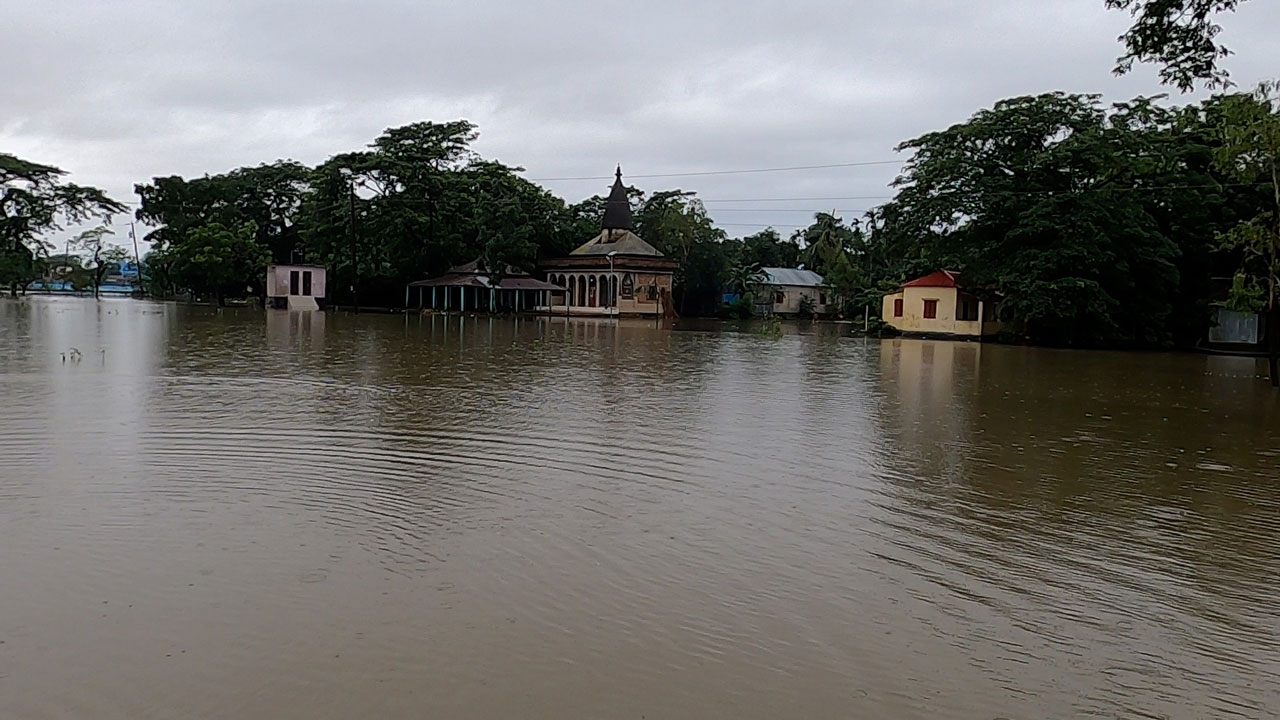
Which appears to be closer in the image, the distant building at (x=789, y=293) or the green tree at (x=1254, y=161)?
the green tree at (x=1254, y=161)

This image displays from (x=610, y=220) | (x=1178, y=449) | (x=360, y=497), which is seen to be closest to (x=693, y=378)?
(x=1178, y=449)

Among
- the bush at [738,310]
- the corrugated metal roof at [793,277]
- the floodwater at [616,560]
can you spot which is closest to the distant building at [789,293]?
the corrugated metal roof at [793,277]

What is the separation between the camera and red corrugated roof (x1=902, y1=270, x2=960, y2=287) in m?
36.6

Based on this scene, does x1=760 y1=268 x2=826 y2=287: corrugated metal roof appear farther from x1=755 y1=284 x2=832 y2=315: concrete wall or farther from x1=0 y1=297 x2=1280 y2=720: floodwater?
x1=0 y1=297 x2=1280 y2=720: floodwater

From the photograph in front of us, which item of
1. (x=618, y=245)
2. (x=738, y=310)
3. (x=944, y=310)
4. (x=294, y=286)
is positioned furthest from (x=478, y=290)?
(x=944, y=310)

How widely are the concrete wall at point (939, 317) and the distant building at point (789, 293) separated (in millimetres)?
23262

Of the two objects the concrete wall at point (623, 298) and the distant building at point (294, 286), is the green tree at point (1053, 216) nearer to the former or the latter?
the concrete wall at point (623, 298)

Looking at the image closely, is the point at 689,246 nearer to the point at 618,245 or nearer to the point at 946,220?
the point at 618,245

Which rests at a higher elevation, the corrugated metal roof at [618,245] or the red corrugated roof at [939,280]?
the corrugated metal roof at [618,245]

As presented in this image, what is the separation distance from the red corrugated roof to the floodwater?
24.1 metres

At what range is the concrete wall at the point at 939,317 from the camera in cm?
3630

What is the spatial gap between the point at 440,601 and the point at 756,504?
9.93 ft

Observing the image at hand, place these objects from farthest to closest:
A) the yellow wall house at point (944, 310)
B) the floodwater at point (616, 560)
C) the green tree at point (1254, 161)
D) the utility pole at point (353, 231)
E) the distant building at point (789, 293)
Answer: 1. the distant building at point (789, 293)
2. the utility pole at point (353, 231)
3. the yellow wall house at point (944, 310)
4. the green tree at point (1254, 161)
5. the floodwater at point (616, 560)

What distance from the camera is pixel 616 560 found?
577cm
